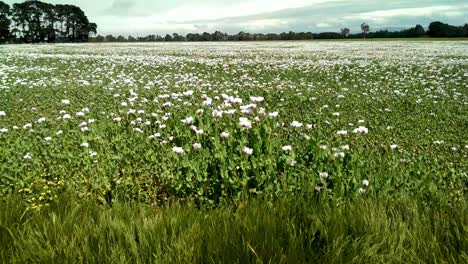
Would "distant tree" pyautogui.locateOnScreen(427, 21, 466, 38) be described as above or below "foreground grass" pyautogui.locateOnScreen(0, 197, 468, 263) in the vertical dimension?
above

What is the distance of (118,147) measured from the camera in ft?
17.5

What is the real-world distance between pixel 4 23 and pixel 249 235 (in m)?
105

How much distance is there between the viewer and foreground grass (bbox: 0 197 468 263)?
2568 mm

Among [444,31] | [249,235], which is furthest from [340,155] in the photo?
[444,31]

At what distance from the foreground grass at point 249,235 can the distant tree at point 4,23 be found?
98326mm

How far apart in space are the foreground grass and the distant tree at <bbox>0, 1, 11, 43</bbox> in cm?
9833

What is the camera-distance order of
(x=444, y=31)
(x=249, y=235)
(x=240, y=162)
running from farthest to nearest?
(x=444, y=31) → (x=240, y=162) → (x=249, y=235)

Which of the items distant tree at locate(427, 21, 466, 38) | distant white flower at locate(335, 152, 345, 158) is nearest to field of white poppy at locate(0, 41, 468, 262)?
distant white flower at locate(335, 152, 345, 158)

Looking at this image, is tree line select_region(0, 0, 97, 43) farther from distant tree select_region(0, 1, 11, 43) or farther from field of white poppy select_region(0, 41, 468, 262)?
field of white poppy select_region(0, 41, 468, 262)

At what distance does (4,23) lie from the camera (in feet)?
295

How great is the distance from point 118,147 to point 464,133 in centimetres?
604

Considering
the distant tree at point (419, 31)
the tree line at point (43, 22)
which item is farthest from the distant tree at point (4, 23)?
the distant tree at point (419, 31)

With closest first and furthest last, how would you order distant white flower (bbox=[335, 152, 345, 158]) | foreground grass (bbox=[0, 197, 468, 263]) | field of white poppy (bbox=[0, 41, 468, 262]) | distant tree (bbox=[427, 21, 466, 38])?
foreground grass (bbox=[0, 197, 468, 263]) < field of white poppy (bbox=[0, 41, 468, 262]) < distant white flower (bbox=[335, 152, 345, 158]) < distant tree (bbox=[427, 21, 466, 38])

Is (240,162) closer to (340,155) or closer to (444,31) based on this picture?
(340,155)
